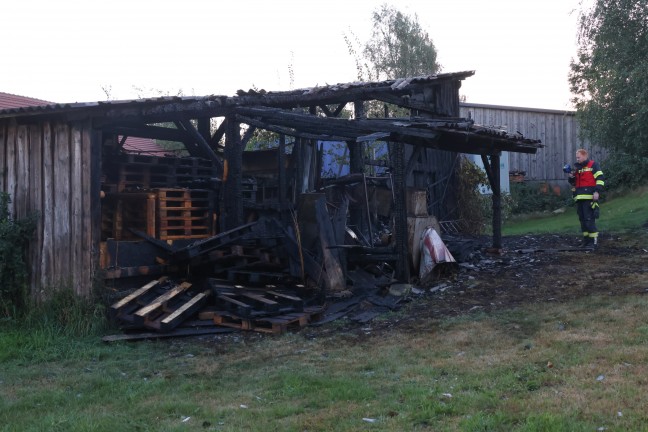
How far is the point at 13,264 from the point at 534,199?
2251 centimetres

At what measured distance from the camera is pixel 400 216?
1045cm

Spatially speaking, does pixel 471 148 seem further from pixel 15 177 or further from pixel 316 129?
pixel 15 177

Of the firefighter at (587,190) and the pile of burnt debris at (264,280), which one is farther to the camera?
the firefighter at (587,190)

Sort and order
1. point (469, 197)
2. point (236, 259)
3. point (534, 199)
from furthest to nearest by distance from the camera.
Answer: point (534, 199), point (469, 197), point (236, 259)

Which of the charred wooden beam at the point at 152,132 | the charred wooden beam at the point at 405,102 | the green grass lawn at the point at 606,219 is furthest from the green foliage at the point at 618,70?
the charred wooden beam at the point at 152,132

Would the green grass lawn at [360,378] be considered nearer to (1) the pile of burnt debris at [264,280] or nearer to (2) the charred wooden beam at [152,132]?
(1) the pile of burnt debris at [264,280]

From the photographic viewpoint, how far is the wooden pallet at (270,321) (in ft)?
27.7

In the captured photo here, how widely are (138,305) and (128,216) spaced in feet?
7.03

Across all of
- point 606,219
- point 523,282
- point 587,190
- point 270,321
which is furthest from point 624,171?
point 270,321

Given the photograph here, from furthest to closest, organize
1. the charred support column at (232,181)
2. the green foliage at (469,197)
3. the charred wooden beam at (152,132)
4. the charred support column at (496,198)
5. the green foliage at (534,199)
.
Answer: the green foliage at (534,199) → the green foliage at (469,197) → the charred support column at (496,198) → the charred wooden beam at (152,132) → the charred support column at (232,181)

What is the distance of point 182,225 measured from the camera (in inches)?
427

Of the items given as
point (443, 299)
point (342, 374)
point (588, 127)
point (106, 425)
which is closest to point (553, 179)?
point (588, 127)

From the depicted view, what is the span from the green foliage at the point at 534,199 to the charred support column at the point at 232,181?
1754 cm

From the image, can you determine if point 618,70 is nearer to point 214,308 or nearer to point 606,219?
point 606,219
